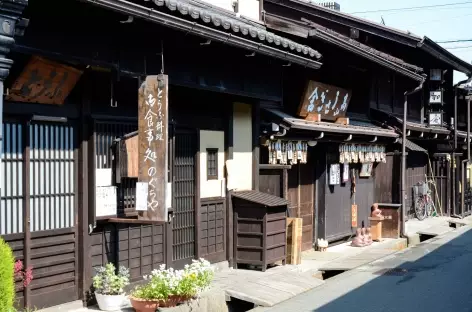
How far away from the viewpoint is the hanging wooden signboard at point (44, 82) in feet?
31.4

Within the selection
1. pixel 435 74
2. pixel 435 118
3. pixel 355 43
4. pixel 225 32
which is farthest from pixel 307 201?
pixel 435 74

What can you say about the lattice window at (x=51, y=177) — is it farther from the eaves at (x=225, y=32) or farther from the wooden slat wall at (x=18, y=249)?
the eaves at (x=225, y=32)

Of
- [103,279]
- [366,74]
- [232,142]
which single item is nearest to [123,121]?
[103,279]

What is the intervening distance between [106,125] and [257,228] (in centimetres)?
494

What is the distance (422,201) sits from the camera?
95.3ft

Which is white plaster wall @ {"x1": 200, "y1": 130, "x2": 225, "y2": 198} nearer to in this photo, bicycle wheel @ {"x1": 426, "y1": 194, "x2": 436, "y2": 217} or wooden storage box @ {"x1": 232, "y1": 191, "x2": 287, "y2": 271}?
wooden storage box @ {"x1": 232, "y1": 191, "x2": 287, "y2": 271}

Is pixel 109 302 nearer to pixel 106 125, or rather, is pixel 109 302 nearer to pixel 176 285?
pixel 176 285

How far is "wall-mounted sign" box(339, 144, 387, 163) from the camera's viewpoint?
20.0 m

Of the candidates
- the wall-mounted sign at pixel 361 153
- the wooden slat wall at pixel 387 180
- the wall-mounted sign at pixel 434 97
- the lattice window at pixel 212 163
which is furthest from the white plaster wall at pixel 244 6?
the wall-mounted sign at pixel 434 97

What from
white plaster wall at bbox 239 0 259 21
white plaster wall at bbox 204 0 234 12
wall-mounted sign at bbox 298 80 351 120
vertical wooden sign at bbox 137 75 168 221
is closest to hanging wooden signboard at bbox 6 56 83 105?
vertical wooden sign at bbox 137 75 168 221

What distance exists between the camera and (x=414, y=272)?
1667 cm

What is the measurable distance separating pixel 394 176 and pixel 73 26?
17.2m

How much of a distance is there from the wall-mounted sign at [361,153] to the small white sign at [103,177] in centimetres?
985

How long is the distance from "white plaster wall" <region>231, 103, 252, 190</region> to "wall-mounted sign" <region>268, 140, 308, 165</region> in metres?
0.86
